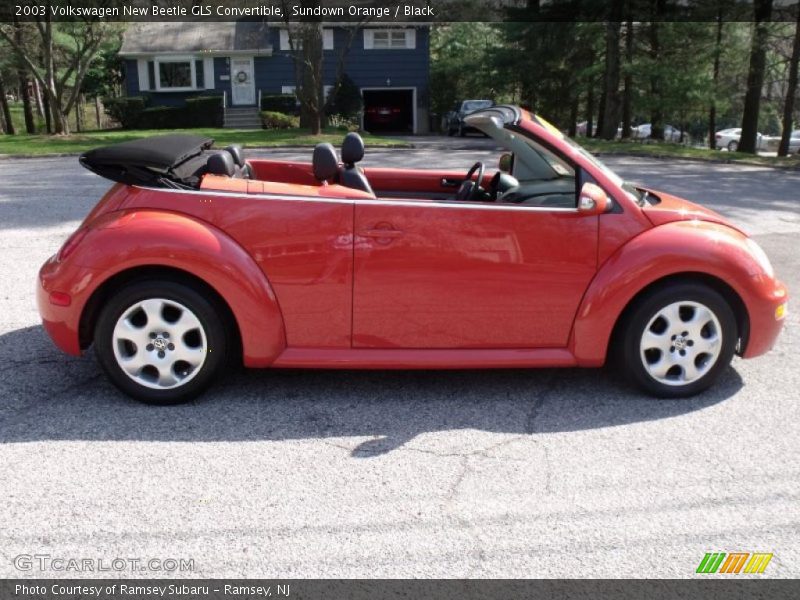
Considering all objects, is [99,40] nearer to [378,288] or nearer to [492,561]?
[378,288]

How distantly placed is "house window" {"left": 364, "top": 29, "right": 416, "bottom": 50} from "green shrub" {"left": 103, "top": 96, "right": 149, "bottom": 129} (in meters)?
11.2

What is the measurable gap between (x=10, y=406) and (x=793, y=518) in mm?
3870

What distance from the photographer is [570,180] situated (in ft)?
15.5

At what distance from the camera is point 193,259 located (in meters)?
4.00

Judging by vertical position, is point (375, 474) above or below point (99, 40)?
below

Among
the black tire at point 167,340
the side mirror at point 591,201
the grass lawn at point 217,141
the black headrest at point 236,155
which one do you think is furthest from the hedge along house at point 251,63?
the side mirror at point 591,201

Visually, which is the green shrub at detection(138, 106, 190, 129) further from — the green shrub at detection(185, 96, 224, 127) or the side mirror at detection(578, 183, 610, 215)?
the side mirror at detection(578, 183, 610, 215)

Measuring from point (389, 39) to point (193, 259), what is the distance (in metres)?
36.0

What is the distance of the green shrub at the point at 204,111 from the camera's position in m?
34.7

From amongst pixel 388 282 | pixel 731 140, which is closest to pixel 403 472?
pixel 388 282

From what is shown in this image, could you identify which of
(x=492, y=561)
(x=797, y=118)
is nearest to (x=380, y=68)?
(x=797, y=118)

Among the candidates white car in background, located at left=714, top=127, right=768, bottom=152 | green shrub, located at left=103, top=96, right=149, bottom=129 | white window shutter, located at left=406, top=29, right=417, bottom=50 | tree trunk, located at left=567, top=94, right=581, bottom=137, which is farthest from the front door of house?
white car in background, located at left=714, top=127, right=768, bottom=152

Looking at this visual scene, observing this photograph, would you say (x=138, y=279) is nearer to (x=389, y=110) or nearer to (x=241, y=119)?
(x=241, y=119)

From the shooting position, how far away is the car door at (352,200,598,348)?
4.10 m
